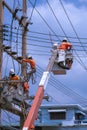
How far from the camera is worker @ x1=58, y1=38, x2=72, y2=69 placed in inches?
711

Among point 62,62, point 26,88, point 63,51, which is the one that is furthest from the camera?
point 26,88

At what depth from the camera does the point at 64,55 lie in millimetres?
18359

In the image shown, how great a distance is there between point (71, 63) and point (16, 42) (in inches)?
280

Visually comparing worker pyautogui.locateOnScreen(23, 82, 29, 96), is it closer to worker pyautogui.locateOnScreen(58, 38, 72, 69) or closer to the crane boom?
worker pyautogui.locateOnScreen(58, 38, 72, 69)

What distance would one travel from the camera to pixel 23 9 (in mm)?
28078

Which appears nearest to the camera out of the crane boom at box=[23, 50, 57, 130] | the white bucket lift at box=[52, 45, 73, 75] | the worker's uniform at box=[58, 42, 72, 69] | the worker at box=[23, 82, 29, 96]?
the crane boom at box=[23, 50, 57, 130]

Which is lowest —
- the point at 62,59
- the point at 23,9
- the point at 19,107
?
the point at 19,107

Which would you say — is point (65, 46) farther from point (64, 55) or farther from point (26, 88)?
point (26, 88)

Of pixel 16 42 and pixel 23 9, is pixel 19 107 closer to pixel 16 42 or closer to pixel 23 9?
pixel 16 42

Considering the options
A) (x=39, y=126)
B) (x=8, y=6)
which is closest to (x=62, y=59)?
(x=8, y=6)

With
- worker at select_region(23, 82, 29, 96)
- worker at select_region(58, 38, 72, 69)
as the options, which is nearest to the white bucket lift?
worker at select_region(58, 38, 72, 69)

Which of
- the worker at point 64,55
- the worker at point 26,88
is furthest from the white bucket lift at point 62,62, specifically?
the worker at point 26,88

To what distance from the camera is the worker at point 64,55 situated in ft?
59.2

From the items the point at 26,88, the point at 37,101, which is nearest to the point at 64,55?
the point at 37,101
